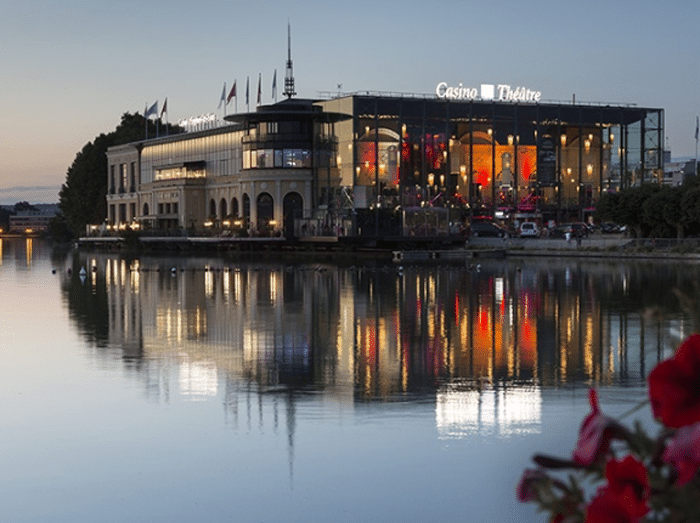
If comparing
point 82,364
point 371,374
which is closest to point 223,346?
point 82,364

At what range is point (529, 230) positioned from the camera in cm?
10919

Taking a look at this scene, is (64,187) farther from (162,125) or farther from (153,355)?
(153,355)

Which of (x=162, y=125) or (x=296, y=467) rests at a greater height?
(x=162, y=125)

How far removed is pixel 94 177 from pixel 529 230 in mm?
88098

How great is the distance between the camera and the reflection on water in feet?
78.8

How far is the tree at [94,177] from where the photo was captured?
172625 mm

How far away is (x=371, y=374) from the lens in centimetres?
2597

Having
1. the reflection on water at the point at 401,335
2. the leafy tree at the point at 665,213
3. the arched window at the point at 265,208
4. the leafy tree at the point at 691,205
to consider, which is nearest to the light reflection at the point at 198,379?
the reflection on water at the point at 401,335

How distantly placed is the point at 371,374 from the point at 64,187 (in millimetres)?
170901

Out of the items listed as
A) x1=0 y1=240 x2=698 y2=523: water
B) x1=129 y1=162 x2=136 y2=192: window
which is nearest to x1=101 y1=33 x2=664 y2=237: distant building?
x1=129 y1=162 x2=136 y2=192: window

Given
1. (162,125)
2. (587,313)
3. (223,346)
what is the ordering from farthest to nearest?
1. (162,125)
2. (587,313)
3. (223,346)

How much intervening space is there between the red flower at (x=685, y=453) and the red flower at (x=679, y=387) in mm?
49

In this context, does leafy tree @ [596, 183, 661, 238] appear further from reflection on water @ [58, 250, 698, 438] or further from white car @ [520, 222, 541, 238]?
reflection on water @ [58, 250, 698, 438]

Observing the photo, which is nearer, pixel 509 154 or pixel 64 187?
pixel 509 154
